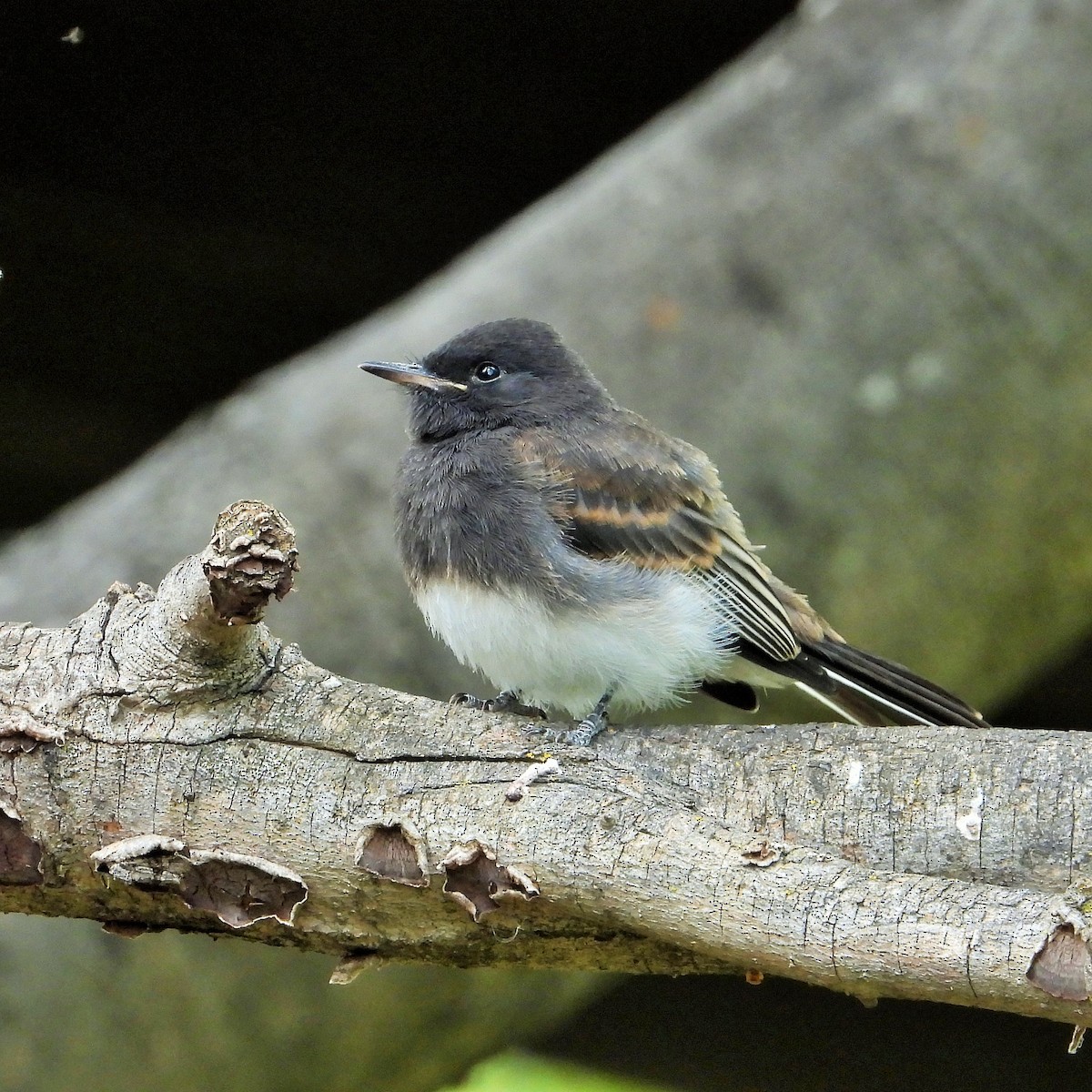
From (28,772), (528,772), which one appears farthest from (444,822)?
(28,772)

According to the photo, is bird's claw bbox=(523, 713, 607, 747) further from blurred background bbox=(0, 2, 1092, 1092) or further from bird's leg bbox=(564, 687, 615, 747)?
blurred background bbox=(0, 2, 1092, 1092)

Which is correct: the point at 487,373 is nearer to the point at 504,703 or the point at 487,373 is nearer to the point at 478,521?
the point at 478,521

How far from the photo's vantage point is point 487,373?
247 centimetres

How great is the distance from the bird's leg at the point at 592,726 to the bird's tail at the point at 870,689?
1.20 feet

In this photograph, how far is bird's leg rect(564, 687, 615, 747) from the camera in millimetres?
1791

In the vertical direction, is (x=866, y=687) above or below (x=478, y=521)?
below

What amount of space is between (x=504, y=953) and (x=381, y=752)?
304mm

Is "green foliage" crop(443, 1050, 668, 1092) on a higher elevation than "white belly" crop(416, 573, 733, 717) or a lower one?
lower

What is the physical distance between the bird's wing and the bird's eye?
206 mm

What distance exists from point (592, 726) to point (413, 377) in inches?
32.5

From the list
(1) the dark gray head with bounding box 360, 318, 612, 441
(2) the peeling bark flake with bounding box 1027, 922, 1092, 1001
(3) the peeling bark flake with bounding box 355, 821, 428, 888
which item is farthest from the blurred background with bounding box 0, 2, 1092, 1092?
(2) the peeling bark flake with bounding box 1027, 922, 1092, 1001

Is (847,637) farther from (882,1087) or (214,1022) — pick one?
(214,1022)

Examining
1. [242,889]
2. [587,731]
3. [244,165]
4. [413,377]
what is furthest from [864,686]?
[244,165]

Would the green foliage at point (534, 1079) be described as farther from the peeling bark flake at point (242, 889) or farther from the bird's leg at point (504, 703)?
the peeling bark flake at point (242, 889)
